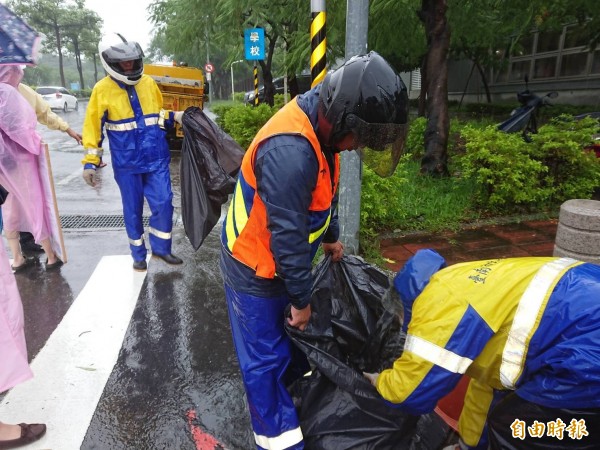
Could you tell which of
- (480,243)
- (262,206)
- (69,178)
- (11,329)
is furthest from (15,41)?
(69,178)

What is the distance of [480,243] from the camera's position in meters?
4.64

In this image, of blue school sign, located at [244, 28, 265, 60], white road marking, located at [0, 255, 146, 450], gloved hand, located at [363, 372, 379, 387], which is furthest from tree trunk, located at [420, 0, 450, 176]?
gloved hand, located at [363, 372, 379, 387]

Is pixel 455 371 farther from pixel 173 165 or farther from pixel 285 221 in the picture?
pixel 173 165

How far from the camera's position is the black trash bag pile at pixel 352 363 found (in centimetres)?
191

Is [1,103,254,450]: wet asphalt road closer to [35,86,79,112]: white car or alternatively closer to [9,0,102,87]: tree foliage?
[35,86,79,112]: white car

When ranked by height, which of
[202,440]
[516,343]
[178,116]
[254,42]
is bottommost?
[202,440]

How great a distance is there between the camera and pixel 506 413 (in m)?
1.72

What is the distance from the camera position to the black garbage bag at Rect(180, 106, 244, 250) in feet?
10.6

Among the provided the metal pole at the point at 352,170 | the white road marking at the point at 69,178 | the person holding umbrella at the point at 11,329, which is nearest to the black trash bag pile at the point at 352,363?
the person holding umbrella at the point at 11,329

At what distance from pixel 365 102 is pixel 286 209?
457 mm

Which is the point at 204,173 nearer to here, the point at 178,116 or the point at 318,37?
the point at 178,116

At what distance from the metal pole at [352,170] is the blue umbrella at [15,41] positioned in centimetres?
195

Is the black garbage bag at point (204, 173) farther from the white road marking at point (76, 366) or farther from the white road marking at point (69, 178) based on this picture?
the white road marking at point (69, 178)

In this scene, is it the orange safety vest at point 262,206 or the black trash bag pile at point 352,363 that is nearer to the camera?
the orange safety vest at point 262,206
